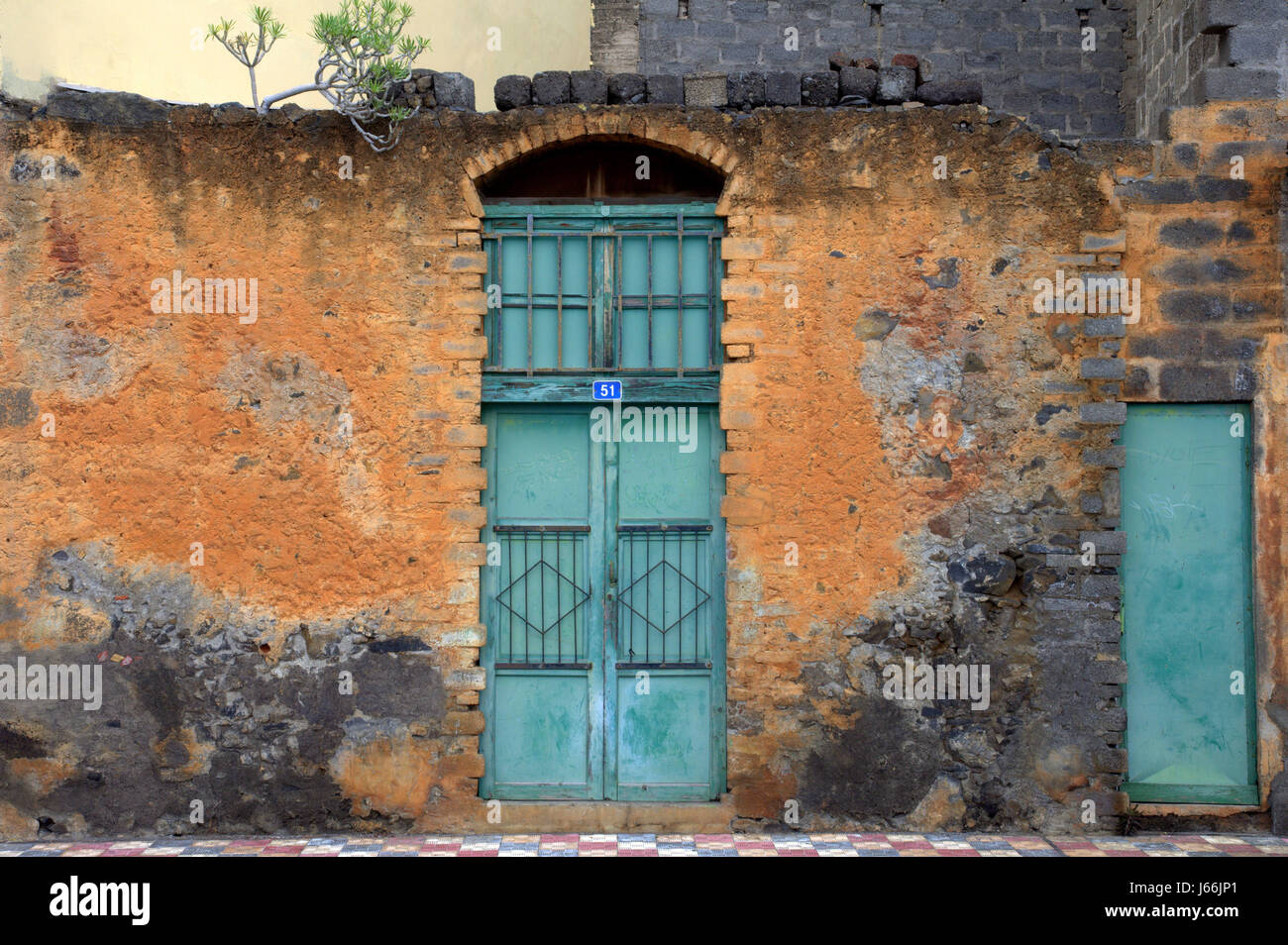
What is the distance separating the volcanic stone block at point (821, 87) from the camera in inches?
233

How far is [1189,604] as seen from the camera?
586 cm

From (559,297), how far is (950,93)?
234cm

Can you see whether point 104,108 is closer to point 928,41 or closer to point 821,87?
point 821,87

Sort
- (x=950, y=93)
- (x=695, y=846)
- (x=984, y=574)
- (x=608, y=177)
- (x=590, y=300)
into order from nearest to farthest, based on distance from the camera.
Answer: (x=695, y=846) → (x=984, y=574) → (x=950, y=93) → (x=590, y=300) → (x=608, y=177)

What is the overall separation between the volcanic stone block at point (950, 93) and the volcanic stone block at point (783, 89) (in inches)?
25.8

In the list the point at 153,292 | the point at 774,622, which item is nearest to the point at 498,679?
the point at 774,622

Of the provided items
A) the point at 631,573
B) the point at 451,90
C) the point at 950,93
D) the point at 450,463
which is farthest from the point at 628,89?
the point at 631,573

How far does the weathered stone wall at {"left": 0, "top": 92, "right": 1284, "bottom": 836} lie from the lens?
18.8 ft

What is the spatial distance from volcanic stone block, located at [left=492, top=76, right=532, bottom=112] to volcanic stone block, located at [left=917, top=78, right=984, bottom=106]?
2.09m

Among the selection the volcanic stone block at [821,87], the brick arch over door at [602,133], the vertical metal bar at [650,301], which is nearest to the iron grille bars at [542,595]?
the vertical metal bar at [650,301]

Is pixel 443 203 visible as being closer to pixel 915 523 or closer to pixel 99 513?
pixel 99 513

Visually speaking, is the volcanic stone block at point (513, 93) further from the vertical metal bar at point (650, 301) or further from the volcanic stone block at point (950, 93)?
the volcanic stone block at point (950, 93)

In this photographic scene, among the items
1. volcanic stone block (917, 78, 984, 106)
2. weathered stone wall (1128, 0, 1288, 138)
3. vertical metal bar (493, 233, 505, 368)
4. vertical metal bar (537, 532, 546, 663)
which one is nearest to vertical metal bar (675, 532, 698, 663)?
vertical metal bar (537, 532, 546, 663)

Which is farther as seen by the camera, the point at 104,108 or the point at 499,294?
the point at 499,294
